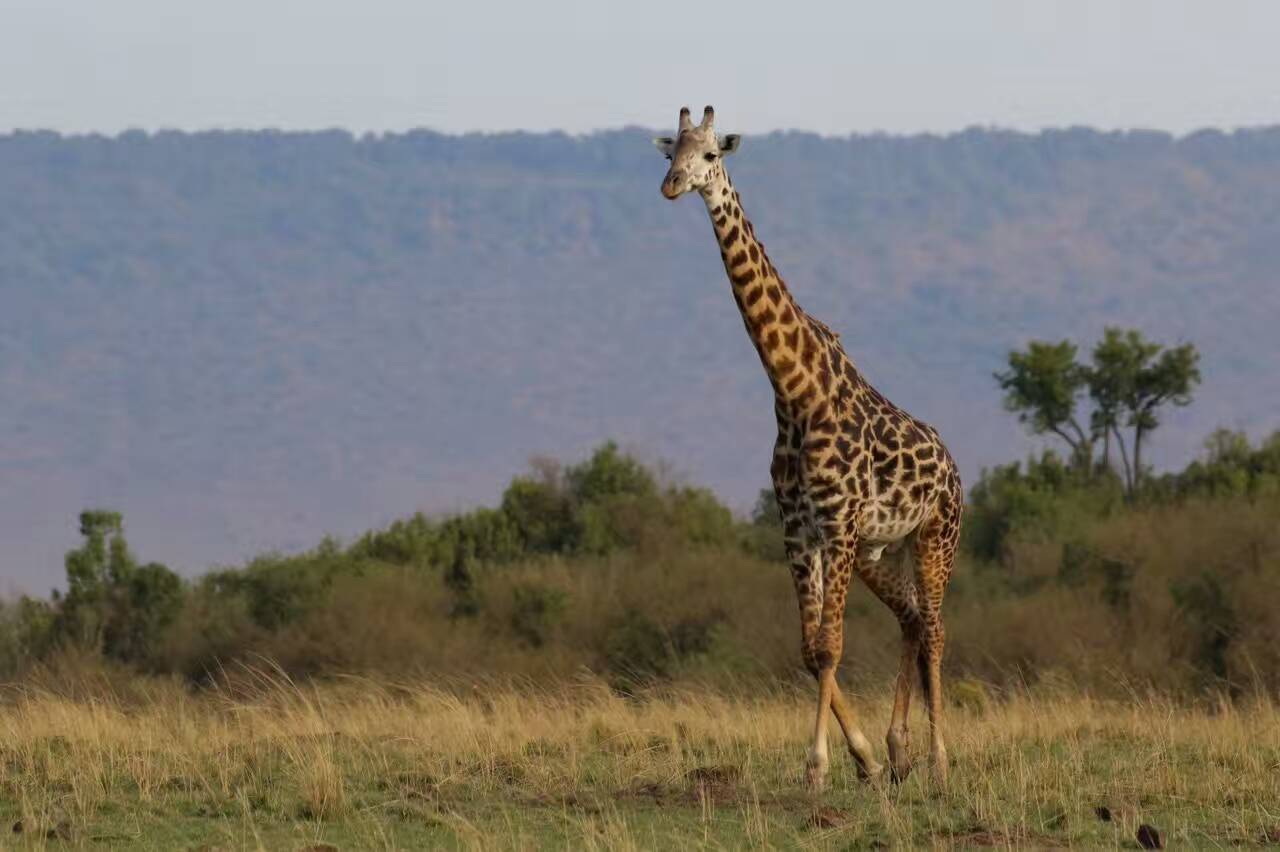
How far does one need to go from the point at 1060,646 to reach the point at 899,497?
15.5m

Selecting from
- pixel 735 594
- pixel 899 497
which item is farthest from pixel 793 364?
pixel 735 594

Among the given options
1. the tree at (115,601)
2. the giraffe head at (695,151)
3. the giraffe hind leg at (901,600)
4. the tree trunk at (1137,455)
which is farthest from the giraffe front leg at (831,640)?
the tree trunk at (1137,455)

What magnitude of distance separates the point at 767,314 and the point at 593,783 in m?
2.85

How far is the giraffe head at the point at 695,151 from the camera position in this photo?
11.4 m

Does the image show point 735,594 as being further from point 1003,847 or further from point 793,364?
point 1003,847

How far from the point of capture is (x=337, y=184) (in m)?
150

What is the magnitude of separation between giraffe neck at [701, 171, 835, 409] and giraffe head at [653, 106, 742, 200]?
18 centimetres

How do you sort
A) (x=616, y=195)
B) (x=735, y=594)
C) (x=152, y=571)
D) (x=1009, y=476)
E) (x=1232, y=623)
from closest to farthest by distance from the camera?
(x=1232, y=623), (x=735, y=594), (x=152, y=571), (x=1009, y=476), (x=616, y=195)

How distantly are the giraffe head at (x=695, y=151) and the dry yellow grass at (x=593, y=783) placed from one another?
10.8 ft

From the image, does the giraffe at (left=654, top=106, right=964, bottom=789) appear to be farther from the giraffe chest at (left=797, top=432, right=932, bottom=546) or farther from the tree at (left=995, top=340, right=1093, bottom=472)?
the tree at (left=995, top=340, right=1093, bottom=472)

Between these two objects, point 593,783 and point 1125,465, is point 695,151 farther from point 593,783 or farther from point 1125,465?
point 1125,465

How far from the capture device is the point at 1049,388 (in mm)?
44219

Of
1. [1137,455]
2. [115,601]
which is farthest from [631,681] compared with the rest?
[1137,455]

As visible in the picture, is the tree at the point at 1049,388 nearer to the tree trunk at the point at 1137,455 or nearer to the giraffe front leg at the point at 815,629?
the tree trunk at the point at 1137,455
